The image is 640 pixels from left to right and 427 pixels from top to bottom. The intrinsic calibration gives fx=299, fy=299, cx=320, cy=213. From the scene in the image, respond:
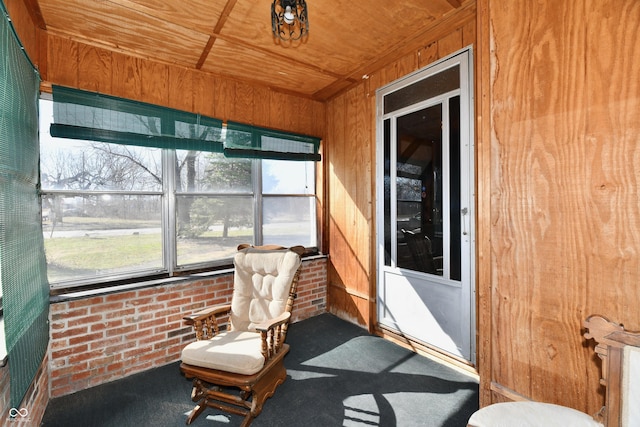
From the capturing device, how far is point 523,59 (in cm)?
161

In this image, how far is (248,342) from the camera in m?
2.21

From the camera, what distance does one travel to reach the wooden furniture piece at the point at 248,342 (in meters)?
1.96

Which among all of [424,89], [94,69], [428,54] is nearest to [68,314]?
[94,69]

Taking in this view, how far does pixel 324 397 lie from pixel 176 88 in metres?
3.12

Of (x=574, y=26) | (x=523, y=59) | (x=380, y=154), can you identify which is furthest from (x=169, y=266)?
(x=574, y=26)

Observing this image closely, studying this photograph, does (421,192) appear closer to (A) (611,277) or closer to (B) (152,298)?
(A) (611,277)

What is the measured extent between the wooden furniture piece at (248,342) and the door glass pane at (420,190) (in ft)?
3.74

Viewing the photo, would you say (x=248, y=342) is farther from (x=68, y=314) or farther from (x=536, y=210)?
(x=536, y=210)

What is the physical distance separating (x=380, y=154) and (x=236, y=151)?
1.58 meters

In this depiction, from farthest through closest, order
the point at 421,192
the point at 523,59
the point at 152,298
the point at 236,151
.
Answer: the point at 236,151 < the point at 421,192 < the point at 152,298 < the point at 523,59

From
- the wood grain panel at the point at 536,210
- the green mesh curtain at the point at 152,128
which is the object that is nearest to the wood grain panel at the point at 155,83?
the green mesh curtain at the point at 152,128

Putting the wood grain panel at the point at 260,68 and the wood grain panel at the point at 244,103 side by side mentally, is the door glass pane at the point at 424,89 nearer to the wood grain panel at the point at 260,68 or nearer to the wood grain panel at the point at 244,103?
the wood grain panel at the point at 260,68

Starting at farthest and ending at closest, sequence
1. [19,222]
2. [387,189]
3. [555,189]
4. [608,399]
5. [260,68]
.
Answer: [387,189] < [260,68] < [19,222] < [555,189] < [608,399]

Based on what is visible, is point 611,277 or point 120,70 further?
point 120,70
